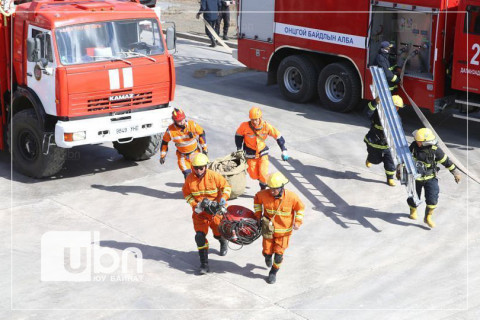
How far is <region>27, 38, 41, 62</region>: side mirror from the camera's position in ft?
42.5

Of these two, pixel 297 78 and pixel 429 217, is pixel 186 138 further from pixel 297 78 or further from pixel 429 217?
pixel 297 78

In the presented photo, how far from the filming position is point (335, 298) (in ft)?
33.1

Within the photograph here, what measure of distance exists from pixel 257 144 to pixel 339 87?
232 inches

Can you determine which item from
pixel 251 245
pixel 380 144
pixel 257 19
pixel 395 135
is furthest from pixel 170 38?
pixel 257 19

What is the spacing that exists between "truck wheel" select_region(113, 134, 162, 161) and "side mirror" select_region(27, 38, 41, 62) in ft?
8.57

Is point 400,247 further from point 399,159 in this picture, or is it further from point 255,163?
point 255,163

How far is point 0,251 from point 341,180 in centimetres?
567

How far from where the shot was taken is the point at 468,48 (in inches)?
613

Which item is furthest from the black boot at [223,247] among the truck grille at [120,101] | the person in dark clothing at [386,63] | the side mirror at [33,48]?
the person in dark clothing at [386,63]

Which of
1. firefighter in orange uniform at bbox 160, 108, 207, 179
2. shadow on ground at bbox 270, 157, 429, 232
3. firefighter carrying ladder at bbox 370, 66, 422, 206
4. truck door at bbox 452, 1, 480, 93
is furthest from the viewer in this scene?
truck door at bbox 452, 1, 480, 93

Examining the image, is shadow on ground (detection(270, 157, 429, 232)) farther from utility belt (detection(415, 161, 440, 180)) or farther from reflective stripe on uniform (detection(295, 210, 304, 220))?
reflective stripe on uniform (detection(295, 210, 304, 220))

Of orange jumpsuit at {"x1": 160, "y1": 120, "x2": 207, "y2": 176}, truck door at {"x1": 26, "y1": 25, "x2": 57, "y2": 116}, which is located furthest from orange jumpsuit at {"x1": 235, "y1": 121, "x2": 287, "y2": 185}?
truck door at {"x1": 26, "y1": 25, "x2": 57, "y2": 116}

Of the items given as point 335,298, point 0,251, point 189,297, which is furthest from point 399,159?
point 0,251

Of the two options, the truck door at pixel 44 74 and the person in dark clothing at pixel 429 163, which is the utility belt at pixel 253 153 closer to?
the person in dark clothing at pixel 429 163
